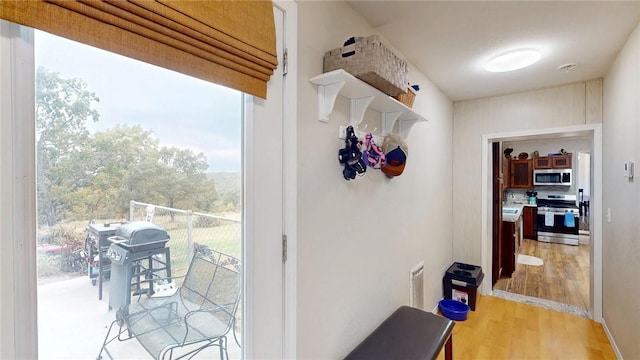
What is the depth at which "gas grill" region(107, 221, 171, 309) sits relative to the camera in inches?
31.3

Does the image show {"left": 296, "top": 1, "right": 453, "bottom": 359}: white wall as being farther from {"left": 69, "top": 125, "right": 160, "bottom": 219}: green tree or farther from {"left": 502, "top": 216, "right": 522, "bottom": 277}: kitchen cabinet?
{"left": 502, "top": 216, "right": 522, "bottom": 277}: kitchen cabinet

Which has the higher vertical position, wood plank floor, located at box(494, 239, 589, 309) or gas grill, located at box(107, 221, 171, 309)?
gas grill, located at box(107, 221, 171, 309)

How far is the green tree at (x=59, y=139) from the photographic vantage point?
0.66m

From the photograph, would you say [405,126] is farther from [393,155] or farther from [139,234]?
[139,234]

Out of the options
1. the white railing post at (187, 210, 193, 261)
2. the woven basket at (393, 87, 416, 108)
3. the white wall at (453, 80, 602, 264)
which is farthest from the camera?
the white wall at (453, 80, 602, 264)

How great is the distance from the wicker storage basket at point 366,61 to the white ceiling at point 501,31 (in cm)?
45

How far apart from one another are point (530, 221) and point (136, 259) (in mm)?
8185

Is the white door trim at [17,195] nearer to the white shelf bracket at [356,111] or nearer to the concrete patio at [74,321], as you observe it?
the concrete patio at [74,321]

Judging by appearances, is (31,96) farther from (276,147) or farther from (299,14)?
(299,14)

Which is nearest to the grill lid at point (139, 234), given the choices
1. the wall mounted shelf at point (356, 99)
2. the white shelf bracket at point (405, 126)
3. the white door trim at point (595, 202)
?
the wall mounted shelf at point (356, 99)

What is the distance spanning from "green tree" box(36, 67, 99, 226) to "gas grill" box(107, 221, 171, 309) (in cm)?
16

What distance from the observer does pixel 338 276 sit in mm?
1499

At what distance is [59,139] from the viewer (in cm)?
68

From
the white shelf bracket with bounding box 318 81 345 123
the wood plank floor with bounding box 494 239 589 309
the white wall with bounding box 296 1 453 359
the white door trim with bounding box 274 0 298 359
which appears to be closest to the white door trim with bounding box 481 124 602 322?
the wood plank floor with bounding box 494 239 589 309
